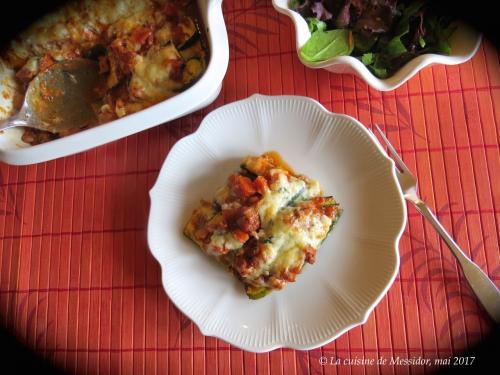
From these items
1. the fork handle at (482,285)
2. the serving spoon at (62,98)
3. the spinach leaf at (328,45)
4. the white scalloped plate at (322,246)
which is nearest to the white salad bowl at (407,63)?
the spinach leaf at (328,45)

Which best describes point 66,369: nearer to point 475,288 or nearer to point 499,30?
point 475,288

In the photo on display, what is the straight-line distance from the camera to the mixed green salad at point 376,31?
107 cm

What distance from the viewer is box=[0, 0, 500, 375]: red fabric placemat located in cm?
112

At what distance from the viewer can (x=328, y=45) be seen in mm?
1095

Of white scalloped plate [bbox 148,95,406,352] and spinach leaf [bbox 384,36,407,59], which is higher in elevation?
spinach leaf [bbox 384,36,407,59]

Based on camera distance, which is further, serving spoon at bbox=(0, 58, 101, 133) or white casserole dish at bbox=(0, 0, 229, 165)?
serving spoon at bbox=(0, 58, 101, 133)

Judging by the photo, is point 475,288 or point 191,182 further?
point 191,182

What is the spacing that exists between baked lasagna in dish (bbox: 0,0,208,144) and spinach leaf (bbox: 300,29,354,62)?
293mm

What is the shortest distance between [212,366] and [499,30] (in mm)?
1261

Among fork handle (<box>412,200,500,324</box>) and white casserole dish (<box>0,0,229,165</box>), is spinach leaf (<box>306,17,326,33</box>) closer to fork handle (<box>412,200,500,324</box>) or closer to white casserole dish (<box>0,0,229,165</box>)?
white casserole dish (<box>0,0,229,165</box>)

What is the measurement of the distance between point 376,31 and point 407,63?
0.12 metres

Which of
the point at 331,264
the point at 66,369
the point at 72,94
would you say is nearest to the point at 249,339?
the point at 331,264

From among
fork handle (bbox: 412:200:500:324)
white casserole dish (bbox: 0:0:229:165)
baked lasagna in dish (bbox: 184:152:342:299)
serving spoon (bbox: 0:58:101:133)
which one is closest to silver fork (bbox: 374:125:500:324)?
fork handle (bbox: 412:200:500:324)

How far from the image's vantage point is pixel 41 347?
3.92 ft
